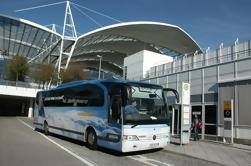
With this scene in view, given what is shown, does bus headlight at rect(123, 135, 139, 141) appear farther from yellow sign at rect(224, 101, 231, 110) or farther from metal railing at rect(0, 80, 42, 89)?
metal railing at rect(0, 80, 42, 89)

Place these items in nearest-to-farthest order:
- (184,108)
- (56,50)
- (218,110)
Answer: (184,108)
(218,110)
(56,50)

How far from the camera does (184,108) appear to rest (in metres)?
12.9

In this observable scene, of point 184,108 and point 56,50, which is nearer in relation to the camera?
point 184,108

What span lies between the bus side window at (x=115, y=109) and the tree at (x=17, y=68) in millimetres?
42832

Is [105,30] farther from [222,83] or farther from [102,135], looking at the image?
[102,135]

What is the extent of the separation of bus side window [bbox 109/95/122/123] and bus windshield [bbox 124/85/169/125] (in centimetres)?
29

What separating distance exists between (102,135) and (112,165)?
7.22 feet

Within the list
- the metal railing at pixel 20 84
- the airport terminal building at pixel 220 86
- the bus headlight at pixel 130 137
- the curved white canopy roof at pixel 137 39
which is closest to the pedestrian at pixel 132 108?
the bus headlight at pixel 130 137

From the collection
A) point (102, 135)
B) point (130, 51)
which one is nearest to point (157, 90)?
point (102, 135)

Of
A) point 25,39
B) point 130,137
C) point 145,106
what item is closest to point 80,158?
point 130,137

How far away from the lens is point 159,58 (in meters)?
28.5

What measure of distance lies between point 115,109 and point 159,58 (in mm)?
20408

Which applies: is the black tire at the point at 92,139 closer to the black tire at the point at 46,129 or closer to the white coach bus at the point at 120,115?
the white coach bus at the point at 120,115

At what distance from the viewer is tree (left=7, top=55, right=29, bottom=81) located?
46.8 meters
